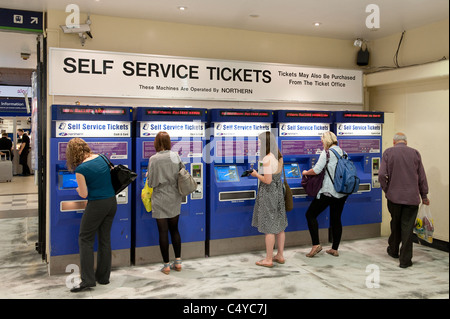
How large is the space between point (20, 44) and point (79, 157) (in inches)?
152

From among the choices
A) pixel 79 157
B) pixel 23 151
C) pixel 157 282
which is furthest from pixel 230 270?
pixel 23 151

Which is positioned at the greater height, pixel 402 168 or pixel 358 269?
pixel 402 168

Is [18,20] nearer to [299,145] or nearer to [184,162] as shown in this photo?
[184,162]

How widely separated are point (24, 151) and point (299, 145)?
11.8m

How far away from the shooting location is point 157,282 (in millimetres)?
3854

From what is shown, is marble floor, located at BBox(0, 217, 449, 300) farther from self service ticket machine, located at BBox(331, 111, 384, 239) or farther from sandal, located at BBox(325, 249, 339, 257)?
self service ticket machine, located at BBox(331, 111, 384, 239)

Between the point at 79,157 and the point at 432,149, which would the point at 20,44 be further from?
the point at 432,149

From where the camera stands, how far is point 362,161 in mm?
5383

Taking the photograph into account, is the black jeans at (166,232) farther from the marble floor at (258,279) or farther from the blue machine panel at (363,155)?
the blue machine panel at (363,155)

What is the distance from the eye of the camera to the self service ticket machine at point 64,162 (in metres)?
3.98

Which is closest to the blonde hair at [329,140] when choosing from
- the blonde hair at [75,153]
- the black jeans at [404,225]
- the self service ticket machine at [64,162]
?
the black jeans at [404,225]

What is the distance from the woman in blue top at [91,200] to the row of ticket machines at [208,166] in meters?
0.50

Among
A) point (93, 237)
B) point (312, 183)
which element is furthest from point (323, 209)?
point (93, 237)
